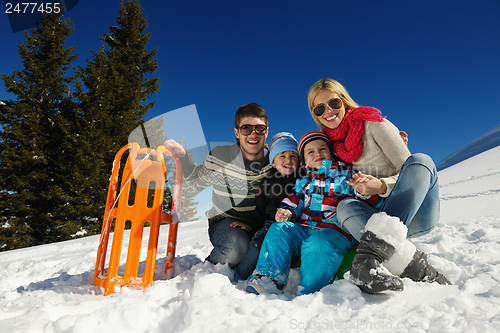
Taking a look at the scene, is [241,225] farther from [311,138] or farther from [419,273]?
[419,273]

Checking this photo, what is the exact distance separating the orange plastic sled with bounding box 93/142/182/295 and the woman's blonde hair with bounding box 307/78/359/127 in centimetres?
129

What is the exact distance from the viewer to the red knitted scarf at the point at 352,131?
5.86 ft

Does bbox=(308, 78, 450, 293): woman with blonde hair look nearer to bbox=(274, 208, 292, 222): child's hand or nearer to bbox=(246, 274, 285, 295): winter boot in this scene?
bbox=(274, 208, 292, 222): child's hand

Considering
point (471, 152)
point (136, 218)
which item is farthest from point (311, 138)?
point (471, 152)

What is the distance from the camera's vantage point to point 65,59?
10320 mm

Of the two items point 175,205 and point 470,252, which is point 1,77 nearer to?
point 175,205

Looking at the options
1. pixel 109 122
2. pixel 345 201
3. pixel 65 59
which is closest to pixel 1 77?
pixel 65 59

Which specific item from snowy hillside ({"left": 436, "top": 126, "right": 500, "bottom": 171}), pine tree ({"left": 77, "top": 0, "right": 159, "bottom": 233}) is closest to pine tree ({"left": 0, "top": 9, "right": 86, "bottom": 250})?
pine tree ({"left": 77, "top": 0, "right": 159, "bottom": 233})

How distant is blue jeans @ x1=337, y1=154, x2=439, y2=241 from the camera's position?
1.35 m

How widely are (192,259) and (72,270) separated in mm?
1334

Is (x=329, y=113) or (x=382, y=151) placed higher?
(x=329, y=113)

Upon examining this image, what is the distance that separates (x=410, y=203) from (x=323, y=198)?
56 centimetres

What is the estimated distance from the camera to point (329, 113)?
6.45 feet

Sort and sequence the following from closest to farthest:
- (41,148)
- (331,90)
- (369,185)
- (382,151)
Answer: (369,185), (382,151), (331,90), (41,148)
